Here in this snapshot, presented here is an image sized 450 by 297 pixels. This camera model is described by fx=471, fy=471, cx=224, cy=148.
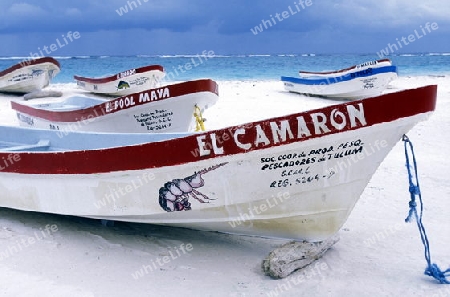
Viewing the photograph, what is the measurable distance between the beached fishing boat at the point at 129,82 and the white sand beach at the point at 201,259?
954 cm

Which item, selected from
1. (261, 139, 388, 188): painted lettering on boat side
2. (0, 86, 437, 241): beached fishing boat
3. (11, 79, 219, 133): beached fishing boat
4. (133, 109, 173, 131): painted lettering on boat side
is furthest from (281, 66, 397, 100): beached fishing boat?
(261, 139, 388, 188): painted lettering on boat side

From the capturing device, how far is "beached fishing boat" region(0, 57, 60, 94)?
14.9 metres

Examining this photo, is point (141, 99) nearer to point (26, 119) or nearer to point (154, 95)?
point (154, 95)

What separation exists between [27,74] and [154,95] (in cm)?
985

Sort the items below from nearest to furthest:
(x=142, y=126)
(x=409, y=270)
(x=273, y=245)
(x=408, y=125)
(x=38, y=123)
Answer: (x=408, y=125)
(x=409, y=270)
(x=273, y=245)
(x=142, y=126)
(x=38, y=123)

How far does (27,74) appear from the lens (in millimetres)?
15062

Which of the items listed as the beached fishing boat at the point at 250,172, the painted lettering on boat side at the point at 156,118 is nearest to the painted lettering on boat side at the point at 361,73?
the painted lettering on boat side at the point at 156,118

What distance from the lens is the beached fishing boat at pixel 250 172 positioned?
304 cm

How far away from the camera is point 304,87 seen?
15555 millimetres

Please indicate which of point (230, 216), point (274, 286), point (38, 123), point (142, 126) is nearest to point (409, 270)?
point (274, 286)

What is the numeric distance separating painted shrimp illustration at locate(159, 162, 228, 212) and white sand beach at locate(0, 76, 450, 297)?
0.46 metres

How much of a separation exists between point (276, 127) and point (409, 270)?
1520 mm

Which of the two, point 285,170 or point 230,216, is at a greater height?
point 285,170

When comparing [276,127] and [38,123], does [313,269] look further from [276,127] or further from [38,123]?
[38,123]
